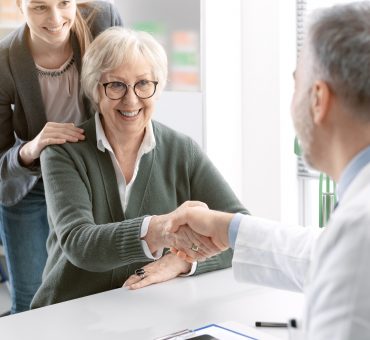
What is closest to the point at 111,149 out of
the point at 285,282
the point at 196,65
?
the point at 285,282

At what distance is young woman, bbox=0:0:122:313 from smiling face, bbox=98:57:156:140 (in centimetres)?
28

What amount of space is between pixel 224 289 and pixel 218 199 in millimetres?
384

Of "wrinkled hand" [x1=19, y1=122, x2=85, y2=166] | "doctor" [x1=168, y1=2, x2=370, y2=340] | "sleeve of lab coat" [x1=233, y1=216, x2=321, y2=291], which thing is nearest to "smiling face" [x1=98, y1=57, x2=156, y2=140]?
"wrinkled hand" [x1=19, y1=122, x2=85, y2=166]

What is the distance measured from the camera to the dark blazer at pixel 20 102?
2.54m

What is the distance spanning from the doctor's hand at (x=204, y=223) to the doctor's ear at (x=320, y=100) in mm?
720

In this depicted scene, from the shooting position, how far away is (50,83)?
2580 millimetres

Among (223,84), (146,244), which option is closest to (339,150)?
(146,244)

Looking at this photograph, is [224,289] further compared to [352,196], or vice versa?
[224,289]

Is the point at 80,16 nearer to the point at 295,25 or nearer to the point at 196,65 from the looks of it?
the point at 196,65

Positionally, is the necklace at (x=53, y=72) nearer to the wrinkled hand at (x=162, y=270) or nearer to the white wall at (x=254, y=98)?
the wrinkled hand at (x=162, y=270)

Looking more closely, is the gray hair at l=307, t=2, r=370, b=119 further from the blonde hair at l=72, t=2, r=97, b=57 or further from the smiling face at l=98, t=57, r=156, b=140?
the blonde hair at l=72, t=2, r=97, b=57

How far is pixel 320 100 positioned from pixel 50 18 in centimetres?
153

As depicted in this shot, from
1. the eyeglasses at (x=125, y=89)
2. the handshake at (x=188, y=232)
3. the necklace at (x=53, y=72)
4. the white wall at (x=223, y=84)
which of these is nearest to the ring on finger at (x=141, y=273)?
the handshake at (x=188, y=232)

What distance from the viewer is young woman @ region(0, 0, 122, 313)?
2512mm
